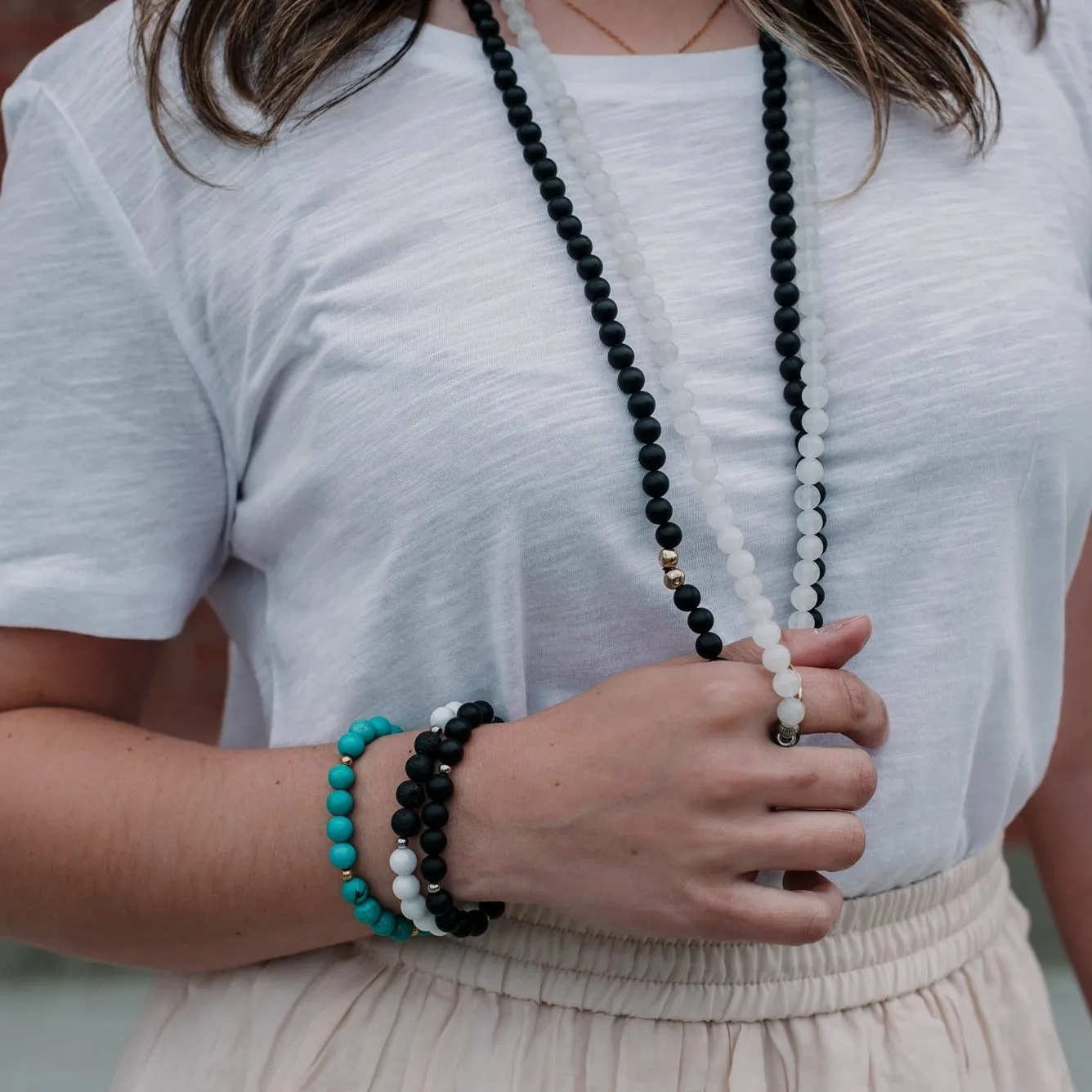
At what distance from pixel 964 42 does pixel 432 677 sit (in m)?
0.60

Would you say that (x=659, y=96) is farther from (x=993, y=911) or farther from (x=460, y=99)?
(x=993, y=911)

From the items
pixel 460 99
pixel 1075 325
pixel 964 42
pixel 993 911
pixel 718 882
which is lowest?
pixel 993 911

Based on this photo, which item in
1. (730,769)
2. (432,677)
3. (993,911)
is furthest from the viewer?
(993,911)

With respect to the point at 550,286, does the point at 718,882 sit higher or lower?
lower

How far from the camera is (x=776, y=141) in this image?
853 millimetres

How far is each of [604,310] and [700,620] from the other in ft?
0.68

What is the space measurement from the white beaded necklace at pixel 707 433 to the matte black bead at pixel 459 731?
7.4 inches

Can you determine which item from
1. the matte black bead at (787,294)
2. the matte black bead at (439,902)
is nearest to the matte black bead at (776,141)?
the matte black bead at (787,294)

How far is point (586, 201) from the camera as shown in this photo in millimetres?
826

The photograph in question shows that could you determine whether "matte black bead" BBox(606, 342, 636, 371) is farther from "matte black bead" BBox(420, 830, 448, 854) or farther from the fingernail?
"matte black bead" BBox(420, 830, 448, 854)

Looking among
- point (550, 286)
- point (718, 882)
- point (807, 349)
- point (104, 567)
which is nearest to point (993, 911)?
point (718, 882)

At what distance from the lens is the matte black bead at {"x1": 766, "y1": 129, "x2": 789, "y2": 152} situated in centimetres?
85

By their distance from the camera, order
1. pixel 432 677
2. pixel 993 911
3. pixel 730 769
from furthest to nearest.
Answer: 1. pixel 993 911
2. pixel 432 677
3. pixel 730 769

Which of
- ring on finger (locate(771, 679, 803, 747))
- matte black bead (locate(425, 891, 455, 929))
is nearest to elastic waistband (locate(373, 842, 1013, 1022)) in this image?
matte black bead (locate(425, 891, 455, 929))
